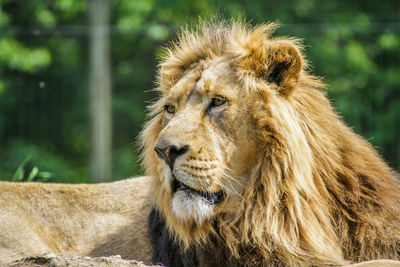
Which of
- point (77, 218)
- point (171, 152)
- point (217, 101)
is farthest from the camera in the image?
point (77, 218)

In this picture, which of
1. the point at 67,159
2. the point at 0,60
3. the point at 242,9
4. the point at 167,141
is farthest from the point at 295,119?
the point at 242,9

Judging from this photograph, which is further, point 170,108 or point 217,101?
point 170,108

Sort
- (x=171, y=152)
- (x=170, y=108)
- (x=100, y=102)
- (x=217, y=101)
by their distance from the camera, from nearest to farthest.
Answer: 1. (x=171, y=152)
2. (x=217, y=101)
3. (x=170, y=108)
4. (x=100, y=102)

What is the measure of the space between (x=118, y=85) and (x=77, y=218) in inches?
261

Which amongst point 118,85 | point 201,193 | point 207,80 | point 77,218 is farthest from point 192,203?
point 118,85

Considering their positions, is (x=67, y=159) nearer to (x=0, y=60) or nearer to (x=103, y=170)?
(x=103, y=170)

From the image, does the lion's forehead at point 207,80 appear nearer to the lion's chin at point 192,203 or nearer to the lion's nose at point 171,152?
the lion's nose at point 171,152

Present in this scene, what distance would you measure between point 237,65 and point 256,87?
0.74 feet

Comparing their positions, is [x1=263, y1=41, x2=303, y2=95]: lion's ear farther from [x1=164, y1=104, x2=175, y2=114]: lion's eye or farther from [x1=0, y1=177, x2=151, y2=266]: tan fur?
[x1=0, y1=177, x2=151, y2=266]: tan fur

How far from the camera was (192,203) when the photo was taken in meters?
3.96

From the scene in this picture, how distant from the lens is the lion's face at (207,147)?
391 centimetres

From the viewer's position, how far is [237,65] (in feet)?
14.0

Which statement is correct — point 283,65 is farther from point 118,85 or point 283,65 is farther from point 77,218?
point 118,85

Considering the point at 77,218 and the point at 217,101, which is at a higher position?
the point at 217,101
